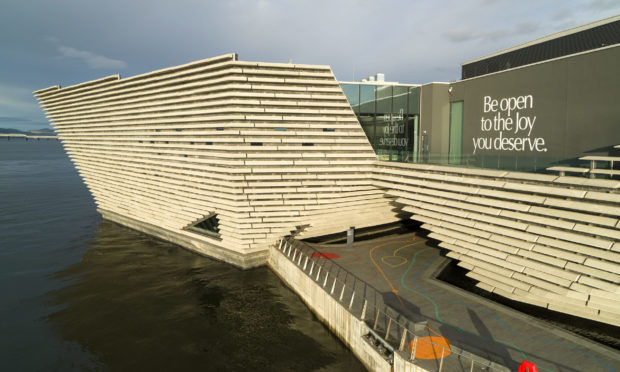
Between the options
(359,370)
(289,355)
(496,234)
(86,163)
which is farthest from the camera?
(86,163)

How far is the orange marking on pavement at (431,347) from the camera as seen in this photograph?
11781 millimetres

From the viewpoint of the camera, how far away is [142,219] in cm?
3425

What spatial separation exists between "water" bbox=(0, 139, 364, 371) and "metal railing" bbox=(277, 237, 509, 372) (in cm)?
184

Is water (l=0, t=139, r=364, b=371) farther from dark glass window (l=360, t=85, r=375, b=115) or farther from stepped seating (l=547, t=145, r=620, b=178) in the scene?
dark glass window (l=360, t=85, r=375, b=115)

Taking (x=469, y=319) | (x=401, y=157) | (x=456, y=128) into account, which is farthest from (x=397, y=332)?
(x=456, y=128)

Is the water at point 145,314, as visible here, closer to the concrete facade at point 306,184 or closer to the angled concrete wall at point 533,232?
the concrete facade at point 306,184

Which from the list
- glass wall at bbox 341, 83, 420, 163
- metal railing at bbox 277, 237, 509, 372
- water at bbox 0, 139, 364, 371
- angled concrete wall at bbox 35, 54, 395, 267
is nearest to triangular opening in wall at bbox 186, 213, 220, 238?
angled concrete wall at bbox 35, 54, 395, 267

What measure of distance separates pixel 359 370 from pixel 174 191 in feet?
65.0

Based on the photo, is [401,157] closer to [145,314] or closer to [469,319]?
[469,319]

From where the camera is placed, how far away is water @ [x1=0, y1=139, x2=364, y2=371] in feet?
49.9

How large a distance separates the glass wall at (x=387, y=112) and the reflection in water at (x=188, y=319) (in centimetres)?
1329

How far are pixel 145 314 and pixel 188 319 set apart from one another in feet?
8.33

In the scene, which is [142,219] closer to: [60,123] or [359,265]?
[60,123]

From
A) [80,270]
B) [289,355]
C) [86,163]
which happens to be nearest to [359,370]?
[289,355]
